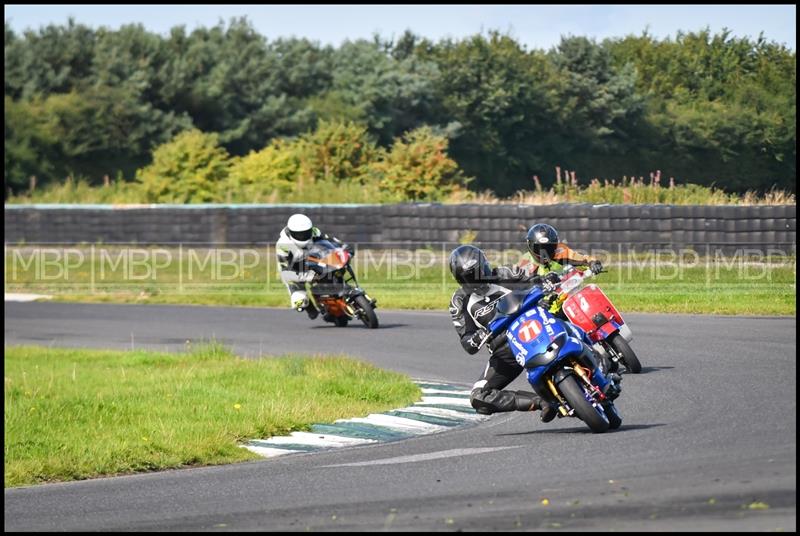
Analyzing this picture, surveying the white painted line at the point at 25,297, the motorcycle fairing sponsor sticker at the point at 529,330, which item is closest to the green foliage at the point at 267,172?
the white painted line at the point at 25,297

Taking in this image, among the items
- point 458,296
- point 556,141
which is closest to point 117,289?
point 556,141

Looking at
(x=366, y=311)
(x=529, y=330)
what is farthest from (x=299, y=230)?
(x=529, y=330)

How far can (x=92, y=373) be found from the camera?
16.3 m

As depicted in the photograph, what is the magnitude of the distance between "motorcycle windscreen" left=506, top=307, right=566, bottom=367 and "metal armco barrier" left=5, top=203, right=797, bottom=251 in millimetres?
12375

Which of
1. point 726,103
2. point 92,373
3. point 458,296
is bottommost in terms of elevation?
point 92,373

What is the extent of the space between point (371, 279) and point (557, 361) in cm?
1726

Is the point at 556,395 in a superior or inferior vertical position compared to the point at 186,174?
inferior

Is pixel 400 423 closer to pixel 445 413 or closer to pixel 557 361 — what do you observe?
pixel 445 413

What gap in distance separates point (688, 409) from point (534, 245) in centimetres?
198

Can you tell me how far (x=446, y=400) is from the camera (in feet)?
40.1

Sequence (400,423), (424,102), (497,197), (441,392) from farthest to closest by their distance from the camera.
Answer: (424,102) < (497,197) < (441,392) < (400,423)

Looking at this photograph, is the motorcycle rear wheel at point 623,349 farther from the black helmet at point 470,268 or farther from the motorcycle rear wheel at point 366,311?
the motorcycle rear wheel at point 366,311

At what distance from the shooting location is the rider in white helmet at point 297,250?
18.8 metres

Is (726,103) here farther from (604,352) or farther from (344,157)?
(344,157)
